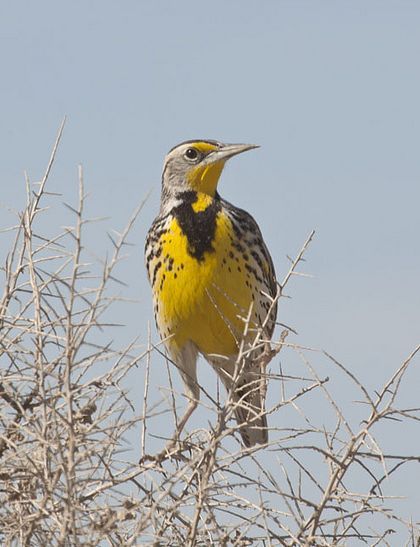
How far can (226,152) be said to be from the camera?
7383mm

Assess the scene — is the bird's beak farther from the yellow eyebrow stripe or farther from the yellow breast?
the yellow breast

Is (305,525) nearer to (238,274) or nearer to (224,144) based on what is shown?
(238,274)

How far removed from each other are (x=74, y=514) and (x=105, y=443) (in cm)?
32

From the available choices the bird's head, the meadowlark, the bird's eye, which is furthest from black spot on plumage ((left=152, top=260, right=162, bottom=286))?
the bird's eye

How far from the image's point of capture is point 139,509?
4012 millimetres

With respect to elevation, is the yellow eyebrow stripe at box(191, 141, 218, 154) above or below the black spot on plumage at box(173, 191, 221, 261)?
above

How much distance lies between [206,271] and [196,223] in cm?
42

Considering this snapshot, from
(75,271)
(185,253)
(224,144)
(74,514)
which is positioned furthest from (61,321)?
(224,144)

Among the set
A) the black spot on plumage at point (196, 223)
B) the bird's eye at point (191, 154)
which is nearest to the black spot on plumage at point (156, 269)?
the black spot on plumage at point (196, 223)

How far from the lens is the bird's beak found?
727cm

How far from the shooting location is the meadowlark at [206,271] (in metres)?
6.84

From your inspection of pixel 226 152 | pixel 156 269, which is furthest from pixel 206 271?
pixel 226 152

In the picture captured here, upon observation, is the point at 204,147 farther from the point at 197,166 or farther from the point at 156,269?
the point at 156,269

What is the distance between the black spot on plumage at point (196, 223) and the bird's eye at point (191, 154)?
0.88ft
